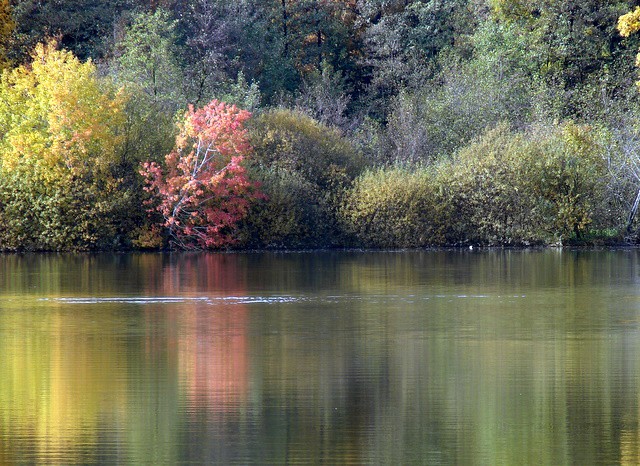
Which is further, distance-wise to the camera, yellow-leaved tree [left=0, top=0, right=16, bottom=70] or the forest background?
yellow-leaved tree [left=0, top=0, right=16, bottom=70]

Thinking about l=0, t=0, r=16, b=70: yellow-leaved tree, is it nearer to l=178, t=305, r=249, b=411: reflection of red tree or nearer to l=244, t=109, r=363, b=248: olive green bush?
l=244, t=109, r=363, b=248: olive green bush

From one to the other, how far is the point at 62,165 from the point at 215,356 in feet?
71.2

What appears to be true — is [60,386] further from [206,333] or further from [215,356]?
[206,333]

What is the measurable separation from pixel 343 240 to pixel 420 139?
6.77 meters

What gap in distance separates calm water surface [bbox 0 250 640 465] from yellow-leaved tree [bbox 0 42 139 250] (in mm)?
10416

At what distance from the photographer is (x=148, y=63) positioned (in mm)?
39531

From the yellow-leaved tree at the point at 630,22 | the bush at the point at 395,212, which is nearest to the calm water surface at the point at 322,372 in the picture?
the bush at the point at 395,212

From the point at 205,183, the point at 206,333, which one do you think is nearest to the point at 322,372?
the point at 206,333

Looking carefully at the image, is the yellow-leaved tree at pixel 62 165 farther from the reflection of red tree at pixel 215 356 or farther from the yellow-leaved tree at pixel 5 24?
the reflection of red tree at pixel 215 356

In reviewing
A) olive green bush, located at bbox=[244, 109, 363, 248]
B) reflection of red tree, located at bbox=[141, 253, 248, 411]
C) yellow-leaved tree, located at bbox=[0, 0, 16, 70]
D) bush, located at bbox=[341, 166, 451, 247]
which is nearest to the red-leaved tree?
olive green bush, located at bbox=[244, 109, 363, 248]

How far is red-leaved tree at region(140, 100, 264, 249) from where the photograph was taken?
3406 cm

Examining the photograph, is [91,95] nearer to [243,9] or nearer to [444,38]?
[243,9]

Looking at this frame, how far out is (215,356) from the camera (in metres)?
14.3

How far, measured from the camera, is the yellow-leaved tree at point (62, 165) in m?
34.1
